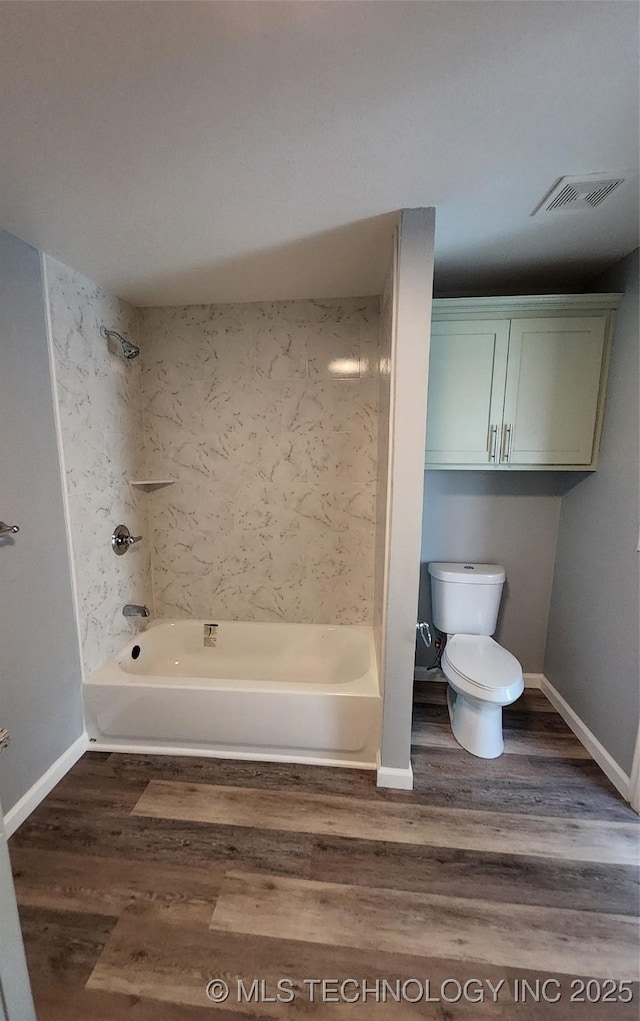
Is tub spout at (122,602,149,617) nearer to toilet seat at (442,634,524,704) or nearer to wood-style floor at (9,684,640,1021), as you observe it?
wood-style floor at (9,684,640,1021)

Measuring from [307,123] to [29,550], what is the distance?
68.1 inches

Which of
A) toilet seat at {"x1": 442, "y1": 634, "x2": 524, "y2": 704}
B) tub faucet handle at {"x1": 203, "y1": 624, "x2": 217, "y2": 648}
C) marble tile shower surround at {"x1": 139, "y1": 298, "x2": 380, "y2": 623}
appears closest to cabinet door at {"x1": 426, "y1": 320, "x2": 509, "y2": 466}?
marble tile shower surround at {"x1": 139, "y1": 298, "x2": 380, "y2": 623}

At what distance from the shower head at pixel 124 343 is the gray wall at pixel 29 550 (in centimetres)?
40

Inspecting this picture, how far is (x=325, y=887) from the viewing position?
4.49 feet

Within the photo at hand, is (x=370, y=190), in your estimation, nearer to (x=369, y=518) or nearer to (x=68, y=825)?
(x=369, y=518)

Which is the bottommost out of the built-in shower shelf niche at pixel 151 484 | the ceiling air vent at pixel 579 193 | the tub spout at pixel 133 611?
the tub spout at pixel 133 611

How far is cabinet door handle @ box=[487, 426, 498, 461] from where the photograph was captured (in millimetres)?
2043

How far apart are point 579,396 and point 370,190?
4.45 feet

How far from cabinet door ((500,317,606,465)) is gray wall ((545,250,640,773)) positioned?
85 millimetres

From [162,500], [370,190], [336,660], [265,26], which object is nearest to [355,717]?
[336,660]

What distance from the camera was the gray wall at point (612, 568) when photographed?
173 centimetres

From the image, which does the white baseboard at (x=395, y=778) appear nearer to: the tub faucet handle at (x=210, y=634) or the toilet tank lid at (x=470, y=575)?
the toilet tank lid at (x=470, y=575)

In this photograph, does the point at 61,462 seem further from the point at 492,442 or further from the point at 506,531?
the point at 506,531

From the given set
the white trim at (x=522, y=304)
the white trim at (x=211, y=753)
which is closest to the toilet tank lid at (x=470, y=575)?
the white trim at (x=211, y=753)
